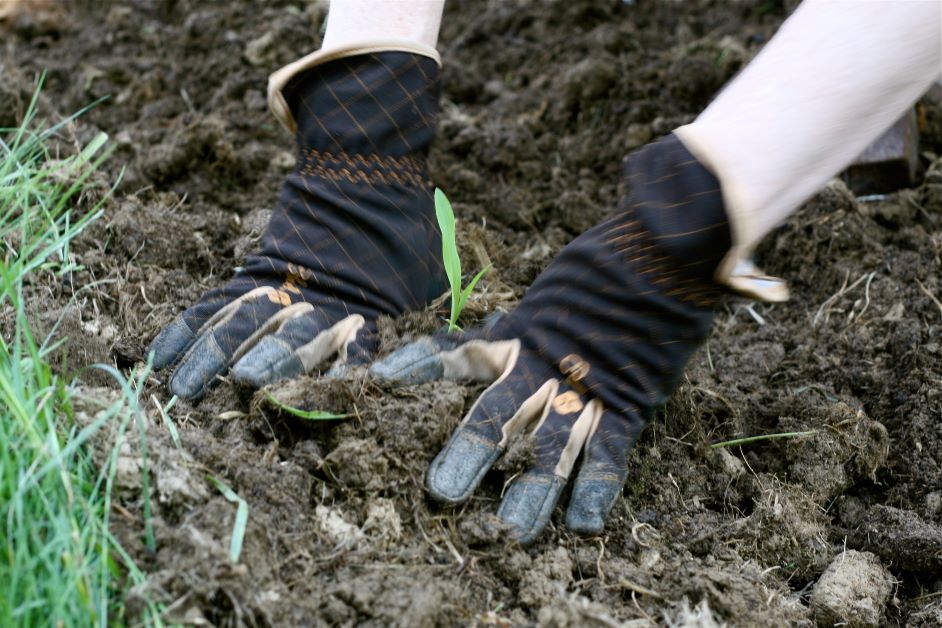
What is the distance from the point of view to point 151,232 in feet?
6.30

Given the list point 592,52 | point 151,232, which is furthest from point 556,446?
point 592,52

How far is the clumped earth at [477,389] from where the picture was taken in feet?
4.24

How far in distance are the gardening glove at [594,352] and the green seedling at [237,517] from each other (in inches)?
11.2

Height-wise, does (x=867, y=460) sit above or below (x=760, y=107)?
below

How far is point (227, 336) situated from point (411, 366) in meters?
0.32

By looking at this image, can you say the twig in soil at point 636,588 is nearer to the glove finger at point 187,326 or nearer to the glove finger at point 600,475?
the glove finger at point 600,475

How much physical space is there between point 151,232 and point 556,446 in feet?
3.34

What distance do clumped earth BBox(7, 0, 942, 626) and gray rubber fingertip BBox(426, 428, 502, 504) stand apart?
33mm

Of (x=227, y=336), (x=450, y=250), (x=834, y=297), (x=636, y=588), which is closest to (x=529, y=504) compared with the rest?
(x=636, y=588)

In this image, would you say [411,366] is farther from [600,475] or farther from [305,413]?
[600,475]

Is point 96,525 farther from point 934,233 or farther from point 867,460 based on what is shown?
point 934,233

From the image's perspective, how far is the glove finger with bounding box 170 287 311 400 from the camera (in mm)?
1509

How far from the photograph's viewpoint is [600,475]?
142cm

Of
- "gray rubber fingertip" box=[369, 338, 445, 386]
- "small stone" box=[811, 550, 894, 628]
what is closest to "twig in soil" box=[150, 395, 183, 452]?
"gray rubber fingertip" box=[369, 338, 445, 386]
